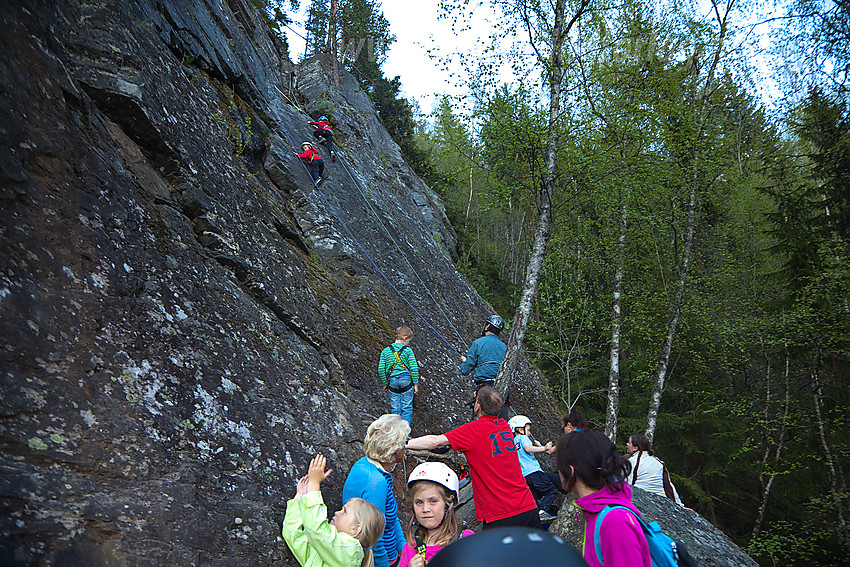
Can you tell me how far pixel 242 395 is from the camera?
173 inches

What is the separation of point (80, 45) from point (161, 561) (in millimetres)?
5650

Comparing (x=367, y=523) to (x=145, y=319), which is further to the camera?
(x=145, y=319)

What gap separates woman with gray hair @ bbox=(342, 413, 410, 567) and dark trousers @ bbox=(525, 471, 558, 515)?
235 centimetres

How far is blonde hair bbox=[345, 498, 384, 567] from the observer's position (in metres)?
3.18

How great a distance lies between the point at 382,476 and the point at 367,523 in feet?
1.32

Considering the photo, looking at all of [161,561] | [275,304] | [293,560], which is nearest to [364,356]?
[275,304]

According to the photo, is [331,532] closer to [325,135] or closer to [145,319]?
[145,319]

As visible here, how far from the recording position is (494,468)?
156 inches

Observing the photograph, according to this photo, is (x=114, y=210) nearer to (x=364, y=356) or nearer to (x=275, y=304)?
(x=275, y=304)

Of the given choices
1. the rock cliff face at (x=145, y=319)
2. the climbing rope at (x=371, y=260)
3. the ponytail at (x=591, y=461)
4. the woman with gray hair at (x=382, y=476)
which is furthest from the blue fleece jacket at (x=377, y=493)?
the climbing rope at (x=371, y=260)

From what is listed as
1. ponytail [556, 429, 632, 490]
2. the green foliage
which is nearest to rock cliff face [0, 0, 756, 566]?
ponytail [556, 429, 632, 490]

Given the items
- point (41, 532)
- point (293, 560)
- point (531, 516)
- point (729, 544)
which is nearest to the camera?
point (41, 532)

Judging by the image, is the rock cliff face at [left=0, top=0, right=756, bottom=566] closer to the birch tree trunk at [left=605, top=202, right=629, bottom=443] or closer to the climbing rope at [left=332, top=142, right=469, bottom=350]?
the climbing rope at [left=332, top=142, right=469, bottom=350]

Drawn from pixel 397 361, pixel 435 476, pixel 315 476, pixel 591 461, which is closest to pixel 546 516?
pixel 397 361
